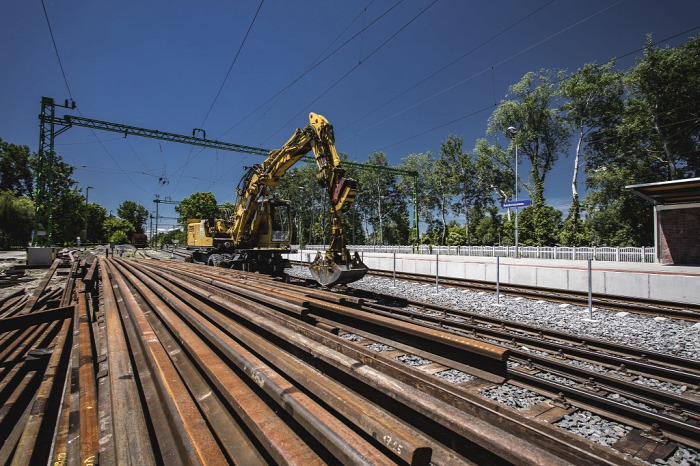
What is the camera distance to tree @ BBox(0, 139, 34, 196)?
45469 millimetres

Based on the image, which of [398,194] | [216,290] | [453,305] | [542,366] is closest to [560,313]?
[453,305]

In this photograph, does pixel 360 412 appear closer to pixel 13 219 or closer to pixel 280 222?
pixel 280 222

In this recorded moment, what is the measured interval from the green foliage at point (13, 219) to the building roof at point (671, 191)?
56135 mm

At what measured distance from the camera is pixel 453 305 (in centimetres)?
870

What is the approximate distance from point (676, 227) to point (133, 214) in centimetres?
11842

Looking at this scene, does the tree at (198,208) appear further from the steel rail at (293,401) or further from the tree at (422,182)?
the steel rail at (293,401)

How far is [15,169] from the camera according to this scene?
4638cm

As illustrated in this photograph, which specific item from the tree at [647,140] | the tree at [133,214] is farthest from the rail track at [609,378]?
the tree at [133,214]

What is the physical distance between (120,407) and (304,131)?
30.6ft

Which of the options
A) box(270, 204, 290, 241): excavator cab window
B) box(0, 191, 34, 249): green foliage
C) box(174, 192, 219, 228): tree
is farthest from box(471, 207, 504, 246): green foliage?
box(0, 191, 34, 249): green foliage

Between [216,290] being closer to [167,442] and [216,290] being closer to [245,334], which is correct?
[245,334]

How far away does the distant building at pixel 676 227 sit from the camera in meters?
16.2

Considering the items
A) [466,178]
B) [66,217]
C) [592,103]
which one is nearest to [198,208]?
[66,217]

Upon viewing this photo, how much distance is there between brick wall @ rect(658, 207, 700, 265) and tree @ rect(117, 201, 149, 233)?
4397 inches
